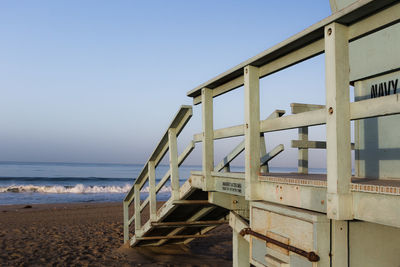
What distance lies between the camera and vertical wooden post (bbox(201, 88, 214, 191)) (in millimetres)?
4145

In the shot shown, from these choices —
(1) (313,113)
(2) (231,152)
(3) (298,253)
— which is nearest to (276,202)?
(3) (298,253)

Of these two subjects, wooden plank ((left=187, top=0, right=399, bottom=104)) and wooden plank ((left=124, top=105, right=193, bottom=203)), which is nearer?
wooden plank ((left=187, top=0, right=399, bottom=104))

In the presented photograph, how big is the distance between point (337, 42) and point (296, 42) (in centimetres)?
41

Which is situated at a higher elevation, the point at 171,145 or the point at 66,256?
the point at 171,145

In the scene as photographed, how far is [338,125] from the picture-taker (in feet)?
7.27

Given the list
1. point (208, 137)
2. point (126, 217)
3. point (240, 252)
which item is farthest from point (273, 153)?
point (126, 217)

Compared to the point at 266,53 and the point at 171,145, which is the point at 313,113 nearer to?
the point at 266,53

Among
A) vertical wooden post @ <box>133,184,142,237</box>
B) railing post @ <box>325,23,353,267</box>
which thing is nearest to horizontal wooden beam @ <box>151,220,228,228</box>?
vertical wooden post @ <box>133,184,142,237</box>

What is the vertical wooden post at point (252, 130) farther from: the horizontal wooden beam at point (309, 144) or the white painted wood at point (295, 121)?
the horizontal wooden beam at point (309, 144)

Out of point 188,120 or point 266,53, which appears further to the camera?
point 188,120

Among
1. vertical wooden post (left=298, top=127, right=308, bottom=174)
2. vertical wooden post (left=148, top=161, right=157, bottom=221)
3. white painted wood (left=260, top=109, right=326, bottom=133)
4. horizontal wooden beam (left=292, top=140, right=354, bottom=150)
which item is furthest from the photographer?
vertical wooden post (left=148, top=161, right=157, bottom=221)

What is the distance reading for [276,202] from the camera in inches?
116

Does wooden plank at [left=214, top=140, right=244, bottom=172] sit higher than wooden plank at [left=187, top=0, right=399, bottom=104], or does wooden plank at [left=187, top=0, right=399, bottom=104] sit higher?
wooden plank at [left=187, top=0, right=399, bottom=104]

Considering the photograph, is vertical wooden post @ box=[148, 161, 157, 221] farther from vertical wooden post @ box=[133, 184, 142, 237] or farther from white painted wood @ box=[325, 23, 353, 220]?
white painted wood @ box=[325, 23, 353, 220]
